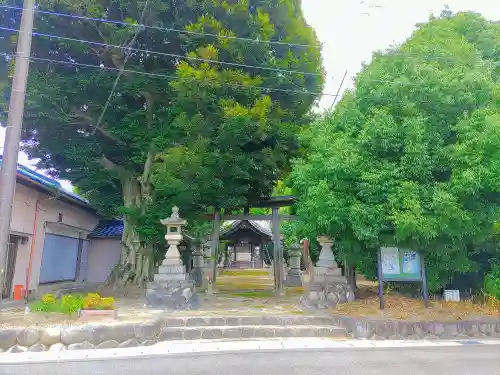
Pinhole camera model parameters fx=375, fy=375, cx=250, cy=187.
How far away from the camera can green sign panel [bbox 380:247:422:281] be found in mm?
10273

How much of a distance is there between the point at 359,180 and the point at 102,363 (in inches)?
283

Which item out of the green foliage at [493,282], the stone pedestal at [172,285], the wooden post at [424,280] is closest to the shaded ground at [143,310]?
the stone pedestal at [172,285]

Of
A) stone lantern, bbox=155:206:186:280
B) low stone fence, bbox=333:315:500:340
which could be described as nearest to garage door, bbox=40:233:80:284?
stone lantern, bbox=155:206:186:280

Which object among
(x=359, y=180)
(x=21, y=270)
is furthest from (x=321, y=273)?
(x=21, y=270)

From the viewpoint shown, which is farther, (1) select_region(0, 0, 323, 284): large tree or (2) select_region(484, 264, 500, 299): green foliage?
(1) select_region(0, 0, 323, 284): large tree

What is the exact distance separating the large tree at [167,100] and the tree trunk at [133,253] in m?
0.04

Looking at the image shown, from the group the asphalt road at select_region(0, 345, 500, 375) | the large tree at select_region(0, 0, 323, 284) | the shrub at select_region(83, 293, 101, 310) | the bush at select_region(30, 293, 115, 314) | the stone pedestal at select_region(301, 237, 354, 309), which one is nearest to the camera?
the asphalt road at select_region(0, 345, 500, 375)

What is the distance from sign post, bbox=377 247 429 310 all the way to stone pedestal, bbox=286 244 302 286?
1191cm

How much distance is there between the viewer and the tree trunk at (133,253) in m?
14.9

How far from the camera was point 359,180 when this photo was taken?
988 centimetres

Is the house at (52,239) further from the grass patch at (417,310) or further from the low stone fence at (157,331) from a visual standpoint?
the grass patch at (417,310)

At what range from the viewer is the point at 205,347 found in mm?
7859

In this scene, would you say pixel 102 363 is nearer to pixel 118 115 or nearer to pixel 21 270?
pixel 21 270

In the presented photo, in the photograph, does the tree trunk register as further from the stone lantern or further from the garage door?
the garage door
